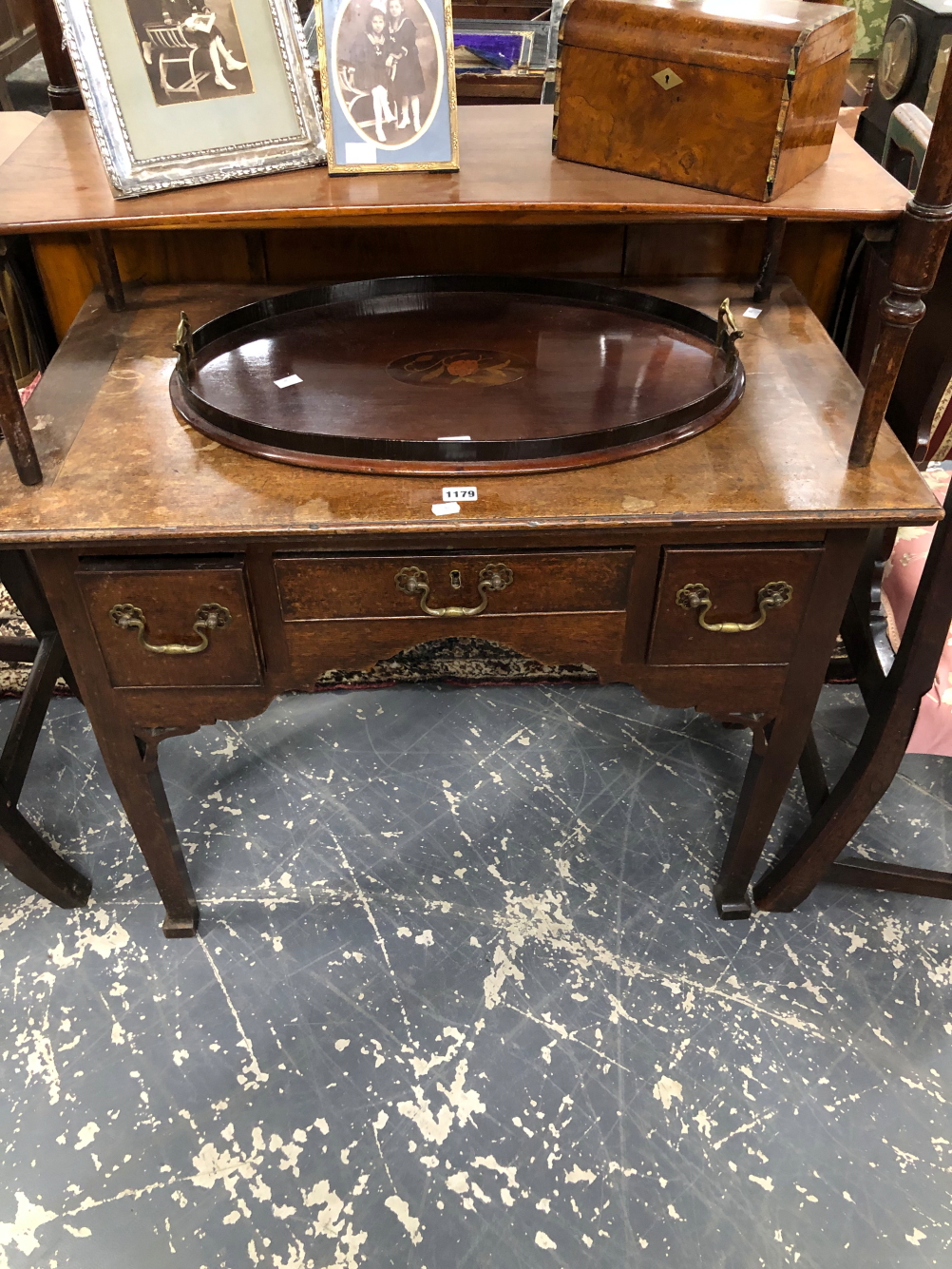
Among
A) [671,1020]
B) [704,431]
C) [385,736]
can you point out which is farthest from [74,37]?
[671,1020]

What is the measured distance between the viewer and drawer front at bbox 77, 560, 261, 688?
52.9 inches

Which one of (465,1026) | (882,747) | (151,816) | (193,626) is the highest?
(193,626)

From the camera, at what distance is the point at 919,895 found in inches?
76.2

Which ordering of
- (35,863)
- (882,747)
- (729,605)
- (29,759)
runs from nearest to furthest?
(729,605) < (882,747) < (35,863) < (29,759)

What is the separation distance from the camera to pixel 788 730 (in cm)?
163

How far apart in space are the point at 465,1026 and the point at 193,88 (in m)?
1.61

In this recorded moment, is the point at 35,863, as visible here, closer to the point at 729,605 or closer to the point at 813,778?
the point at 729,605

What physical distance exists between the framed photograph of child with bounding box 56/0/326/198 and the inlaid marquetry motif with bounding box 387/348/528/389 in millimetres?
339

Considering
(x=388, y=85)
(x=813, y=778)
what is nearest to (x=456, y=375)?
(x=388, y=85)

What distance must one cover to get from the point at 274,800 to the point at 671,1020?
97 cm

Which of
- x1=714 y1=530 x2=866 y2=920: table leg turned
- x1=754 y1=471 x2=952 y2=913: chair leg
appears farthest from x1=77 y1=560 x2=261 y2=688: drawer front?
x1=754 y1=471 x2=952 y2=913: chair leg

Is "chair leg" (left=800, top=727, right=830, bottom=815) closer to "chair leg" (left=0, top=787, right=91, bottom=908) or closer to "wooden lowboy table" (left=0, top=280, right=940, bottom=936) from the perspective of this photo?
"wooden lowboy table" (left=0, top=280, right=940, bottom=936)

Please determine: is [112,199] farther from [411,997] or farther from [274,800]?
[411,997]

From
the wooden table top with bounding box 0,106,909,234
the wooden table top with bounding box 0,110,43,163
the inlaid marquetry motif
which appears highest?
the wooden table top with bounding box 0,106,909,234
